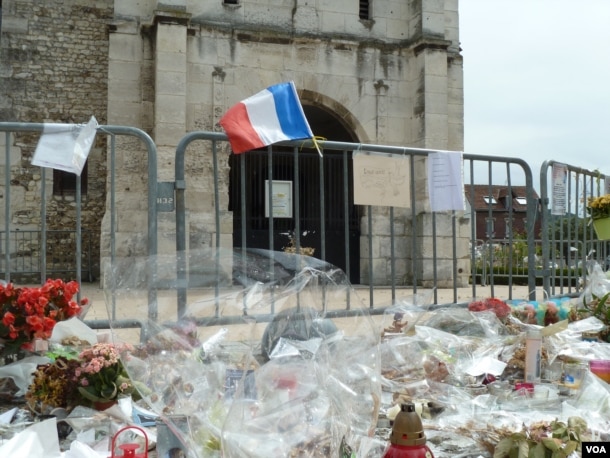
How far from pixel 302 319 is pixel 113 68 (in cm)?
949

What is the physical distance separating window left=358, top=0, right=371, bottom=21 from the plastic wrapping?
10.3 m

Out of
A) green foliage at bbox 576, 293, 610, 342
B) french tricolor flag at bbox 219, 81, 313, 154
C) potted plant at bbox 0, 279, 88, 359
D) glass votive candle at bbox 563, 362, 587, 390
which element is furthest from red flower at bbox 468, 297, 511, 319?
potted plant at bbox 0, 279, 88, 359

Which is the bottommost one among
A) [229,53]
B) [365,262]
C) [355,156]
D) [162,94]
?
[365,262]

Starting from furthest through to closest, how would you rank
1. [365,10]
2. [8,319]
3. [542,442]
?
[365,10] → [8,319] → [542,442]

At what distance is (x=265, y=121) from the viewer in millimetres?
4465

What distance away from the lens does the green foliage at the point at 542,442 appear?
2104 mm

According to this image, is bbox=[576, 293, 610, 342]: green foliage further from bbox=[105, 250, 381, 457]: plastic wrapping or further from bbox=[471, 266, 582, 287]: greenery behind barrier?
bbox=[105, 250, 381, 457]: plastic wrapping

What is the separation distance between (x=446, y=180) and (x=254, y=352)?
2889 mm

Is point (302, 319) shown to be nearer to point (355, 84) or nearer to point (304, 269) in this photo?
point (304, 269)

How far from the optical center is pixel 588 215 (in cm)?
657

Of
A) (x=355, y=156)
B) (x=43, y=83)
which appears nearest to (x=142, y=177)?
(x=43, y=83)

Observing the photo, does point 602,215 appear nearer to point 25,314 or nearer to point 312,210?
point 25,314

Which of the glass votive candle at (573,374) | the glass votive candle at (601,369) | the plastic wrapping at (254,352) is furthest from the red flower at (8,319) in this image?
the glass votive candle at (601,369)

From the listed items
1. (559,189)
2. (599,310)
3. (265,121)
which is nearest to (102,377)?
(265,121)
